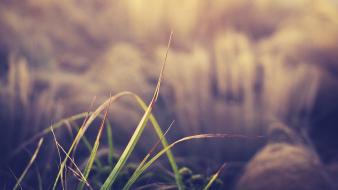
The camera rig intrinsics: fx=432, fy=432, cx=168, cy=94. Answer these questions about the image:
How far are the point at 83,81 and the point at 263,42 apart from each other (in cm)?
62

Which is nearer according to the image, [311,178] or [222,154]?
[311,178]

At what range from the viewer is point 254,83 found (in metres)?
1.34

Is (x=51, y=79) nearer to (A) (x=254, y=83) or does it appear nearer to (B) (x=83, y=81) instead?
(B) (x=83, y=81)

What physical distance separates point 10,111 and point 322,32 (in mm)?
989

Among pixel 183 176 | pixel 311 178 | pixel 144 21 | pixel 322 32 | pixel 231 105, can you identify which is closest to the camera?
pixel 311 178

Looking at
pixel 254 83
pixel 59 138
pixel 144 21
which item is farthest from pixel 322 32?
pixel 59 138

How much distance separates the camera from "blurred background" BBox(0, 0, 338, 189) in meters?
1.19

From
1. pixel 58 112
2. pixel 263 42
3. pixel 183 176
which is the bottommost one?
pixel 183 176

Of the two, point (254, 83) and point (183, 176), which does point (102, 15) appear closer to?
point (254, 83)

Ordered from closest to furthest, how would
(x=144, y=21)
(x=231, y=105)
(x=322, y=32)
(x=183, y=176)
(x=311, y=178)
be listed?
(x=311, y=178)
(x=183, y=176)
(x=231, y=105)
(x=322, y=32)
(x=144, y=21)

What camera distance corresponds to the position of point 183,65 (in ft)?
4.45

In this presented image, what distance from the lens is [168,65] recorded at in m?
1.36

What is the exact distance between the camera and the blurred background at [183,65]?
3.89ft

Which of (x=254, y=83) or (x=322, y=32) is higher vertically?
(x=322, y=32)
